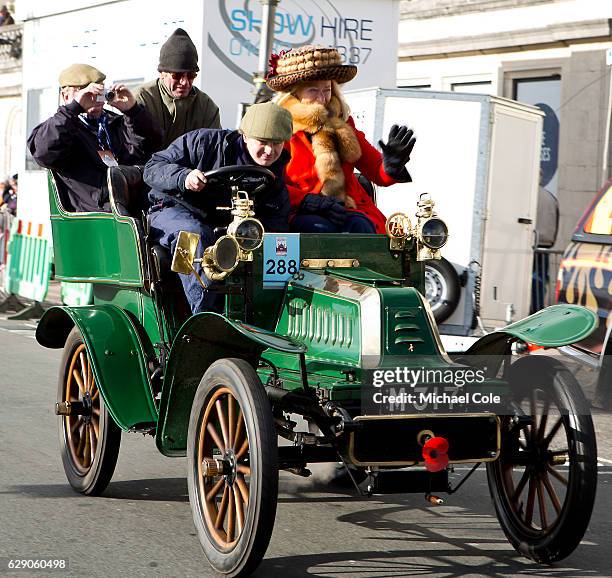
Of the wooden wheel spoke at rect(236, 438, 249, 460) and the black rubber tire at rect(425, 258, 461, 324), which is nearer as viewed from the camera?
the wooden wheel spoke at rect(236, 438, 249, 460)

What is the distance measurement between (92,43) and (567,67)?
721 cm

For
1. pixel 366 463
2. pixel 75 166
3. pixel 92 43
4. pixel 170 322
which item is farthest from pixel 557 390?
pixel 92 43

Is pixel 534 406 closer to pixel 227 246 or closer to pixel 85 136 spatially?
pixel 227 246

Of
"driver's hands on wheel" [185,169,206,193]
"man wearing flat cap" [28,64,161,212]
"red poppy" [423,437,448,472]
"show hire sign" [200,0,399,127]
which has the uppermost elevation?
"show hire sign" [200,0,399,127]

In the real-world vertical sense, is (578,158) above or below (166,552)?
above

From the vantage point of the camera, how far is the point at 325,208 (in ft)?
20.8

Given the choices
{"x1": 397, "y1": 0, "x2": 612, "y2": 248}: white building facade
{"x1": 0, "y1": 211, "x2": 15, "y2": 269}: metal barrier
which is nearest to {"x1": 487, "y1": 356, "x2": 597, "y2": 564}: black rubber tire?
{"x1": 397, "y1": 0, "x2": 612, "y2": 248}: white building facade

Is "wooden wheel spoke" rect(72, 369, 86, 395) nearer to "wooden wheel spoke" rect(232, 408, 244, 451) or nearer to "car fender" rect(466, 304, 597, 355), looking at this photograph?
"wooden wheel spoke" rect(232, 408, 244, 451)

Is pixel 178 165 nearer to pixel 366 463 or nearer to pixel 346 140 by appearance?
pixel 346 140

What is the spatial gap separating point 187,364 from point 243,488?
2.75 ft

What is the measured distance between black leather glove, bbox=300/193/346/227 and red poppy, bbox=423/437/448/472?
74.4 inches

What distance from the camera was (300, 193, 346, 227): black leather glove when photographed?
249 inches

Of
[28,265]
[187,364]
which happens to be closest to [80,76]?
[187,364]

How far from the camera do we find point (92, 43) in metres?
14.4
